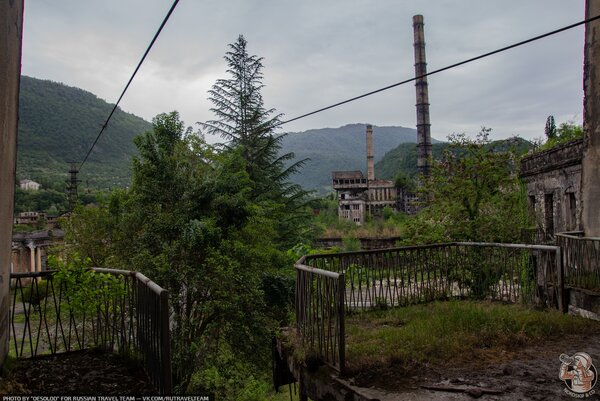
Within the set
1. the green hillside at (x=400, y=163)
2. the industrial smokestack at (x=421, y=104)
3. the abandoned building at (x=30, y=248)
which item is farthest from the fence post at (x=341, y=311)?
the green hillside at (x=400, y=163)

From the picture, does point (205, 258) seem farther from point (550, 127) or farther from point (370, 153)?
point (370, 153)

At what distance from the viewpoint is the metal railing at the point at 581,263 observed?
8023 millimetres

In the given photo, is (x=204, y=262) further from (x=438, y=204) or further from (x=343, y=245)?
(x=343, y=245)

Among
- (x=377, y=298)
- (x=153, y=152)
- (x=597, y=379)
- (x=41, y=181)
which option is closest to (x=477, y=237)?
(x=377, y=298)

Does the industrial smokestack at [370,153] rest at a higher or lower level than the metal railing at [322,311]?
higher

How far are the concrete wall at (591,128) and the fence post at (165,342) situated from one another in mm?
10536

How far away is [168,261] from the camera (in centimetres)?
1285

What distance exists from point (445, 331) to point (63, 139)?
112 m

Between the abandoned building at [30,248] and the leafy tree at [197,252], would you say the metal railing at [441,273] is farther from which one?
the abandoned building at [30,248]

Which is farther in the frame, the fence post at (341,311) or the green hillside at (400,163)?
the green hillside at (400,163)

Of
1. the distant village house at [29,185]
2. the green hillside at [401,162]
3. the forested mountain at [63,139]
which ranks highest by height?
the forested mountain at [63,139]

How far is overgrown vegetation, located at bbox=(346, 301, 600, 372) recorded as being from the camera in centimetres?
524

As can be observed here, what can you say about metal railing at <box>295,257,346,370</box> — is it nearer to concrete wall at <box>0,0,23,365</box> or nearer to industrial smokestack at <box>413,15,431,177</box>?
concrete wall at <box>0,0,23,365</box>

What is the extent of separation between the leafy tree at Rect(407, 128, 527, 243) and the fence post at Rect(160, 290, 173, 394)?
11569mm
